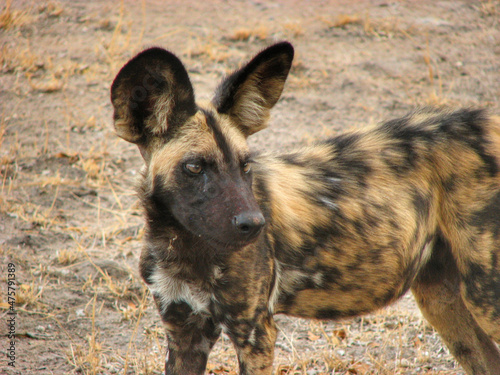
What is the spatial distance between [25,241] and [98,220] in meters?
0.54

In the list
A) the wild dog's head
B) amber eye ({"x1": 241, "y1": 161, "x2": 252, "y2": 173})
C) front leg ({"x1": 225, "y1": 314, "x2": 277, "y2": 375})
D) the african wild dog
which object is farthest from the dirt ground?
front leg ({"x1": 225, "y1": 314, "x2": 277, "y2": 375})

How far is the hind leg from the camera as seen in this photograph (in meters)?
3.09

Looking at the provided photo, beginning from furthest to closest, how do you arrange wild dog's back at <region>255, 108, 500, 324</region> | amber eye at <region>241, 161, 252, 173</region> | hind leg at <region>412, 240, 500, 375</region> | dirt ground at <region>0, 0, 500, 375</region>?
dirt ground at <region>0, 0, 500, 375</region>, hind leg at <region>412, 240, 500, 375</region>, wild dog's back at <region>255, 108, 500, 324</region>, amber eye at <region>241, 161, 252, 173</region>

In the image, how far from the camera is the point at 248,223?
2309 mm

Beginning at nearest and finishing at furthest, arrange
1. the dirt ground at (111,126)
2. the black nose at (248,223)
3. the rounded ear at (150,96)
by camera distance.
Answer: the black nose at (248,223) → the rounded ear at (150,96) → the dirt ground at (111,126)

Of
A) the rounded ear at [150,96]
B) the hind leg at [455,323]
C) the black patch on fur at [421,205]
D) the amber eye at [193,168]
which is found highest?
the rounded ear at [150,96]

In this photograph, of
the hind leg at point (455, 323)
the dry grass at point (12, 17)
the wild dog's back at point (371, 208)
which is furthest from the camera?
the dry grass at point (12, 17)

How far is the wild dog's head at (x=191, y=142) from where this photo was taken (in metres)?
2.40

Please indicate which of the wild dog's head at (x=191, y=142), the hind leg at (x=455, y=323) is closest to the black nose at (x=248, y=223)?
the wild dog's head at (x=191, y=142)

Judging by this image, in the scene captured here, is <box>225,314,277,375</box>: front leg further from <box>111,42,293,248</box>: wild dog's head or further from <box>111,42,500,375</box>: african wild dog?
<box>111,42,293,248</box>: wild dog's head

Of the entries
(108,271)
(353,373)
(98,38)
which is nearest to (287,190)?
(353,373)

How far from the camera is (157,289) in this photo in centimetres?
266

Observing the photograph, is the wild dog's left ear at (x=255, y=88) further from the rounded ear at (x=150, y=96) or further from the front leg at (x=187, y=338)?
the front leg at (x=187, y=338)

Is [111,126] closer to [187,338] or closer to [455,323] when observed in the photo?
[187,338]
